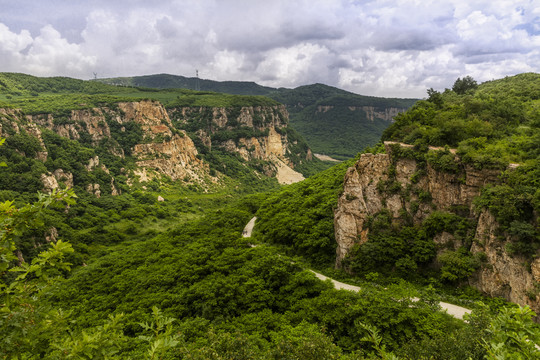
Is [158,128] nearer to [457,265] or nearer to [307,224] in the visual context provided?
[307,224]

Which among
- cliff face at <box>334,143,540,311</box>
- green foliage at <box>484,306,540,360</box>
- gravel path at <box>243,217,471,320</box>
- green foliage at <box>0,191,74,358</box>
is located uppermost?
green foliage at <box>0,191,74,358</box>

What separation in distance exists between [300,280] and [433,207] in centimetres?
1831

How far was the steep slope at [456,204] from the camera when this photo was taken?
82.5ft

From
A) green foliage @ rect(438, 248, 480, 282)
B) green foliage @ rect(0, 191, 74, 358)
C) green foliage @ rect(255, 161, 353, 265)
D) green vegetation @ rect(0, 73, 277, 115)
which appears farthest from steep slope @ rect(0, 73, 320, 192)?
green foliage @ rect(0, 191, 74, 358)

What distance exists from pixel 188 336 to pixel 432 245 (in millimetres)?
26627

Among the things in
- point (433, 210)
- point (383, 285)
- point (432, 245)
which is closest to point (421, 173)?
point (433, 210)

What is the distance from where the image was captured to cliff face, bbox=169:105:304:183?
17300cm

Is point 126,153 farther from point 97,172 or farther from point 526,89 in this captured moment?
point 526,89

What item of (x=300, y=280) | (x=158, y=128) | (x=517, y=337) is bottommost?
(x=300, y=280)

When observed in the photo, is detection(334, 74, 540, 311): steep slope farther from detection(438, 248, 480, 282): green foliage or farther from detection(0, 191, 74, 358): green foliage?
detection(0, 191, 74, 358): green foliage

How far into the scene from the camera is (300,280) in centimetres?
2981

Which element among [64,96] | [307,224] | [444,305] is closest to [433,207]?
[444,305]

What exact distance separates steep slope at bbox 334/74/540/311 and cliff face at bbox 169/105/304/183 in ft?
444

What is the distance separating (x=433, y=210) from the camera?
109ft
